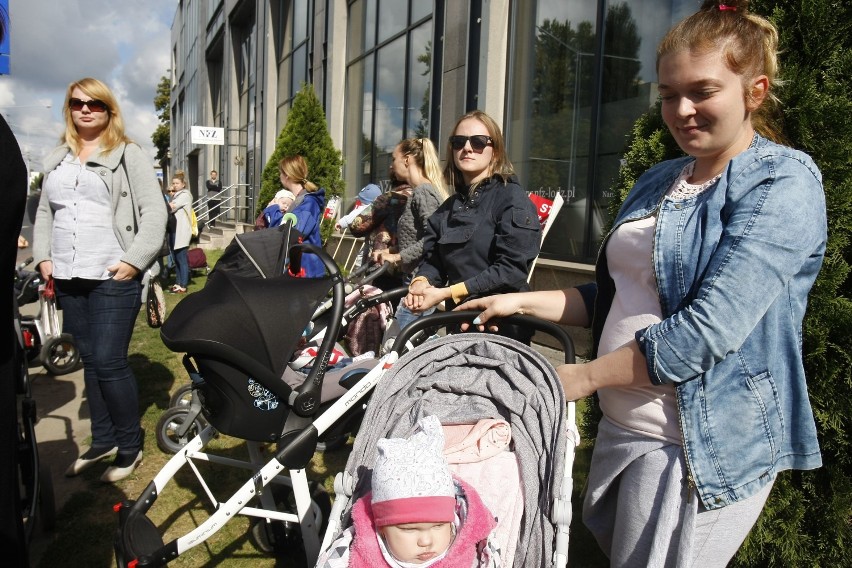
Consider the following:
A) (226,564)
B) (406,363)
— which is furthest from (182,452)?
(406,363)

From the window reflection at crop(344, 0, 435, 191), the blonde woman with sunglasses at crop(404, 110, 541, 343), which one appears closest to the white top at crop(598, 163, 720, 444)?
the blonde woman with sunglasses at crop(404, 110, 541, 343)

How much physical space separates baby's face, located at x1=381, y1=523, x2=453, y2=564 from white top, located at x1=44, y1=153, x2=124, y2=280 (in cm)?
284

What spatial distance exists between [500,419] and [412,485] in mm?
482

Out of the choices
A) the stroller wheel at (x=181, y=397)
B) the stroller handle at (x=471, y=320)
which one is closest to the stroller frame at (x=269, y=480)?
the stroller handle at (x=471, y=320)

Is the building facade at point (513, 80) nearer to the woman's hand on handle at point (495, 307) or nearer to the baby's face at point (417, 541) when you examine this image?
the woman's hand on handle at point (495, 307)

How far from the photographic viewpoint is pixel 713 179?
1632mm

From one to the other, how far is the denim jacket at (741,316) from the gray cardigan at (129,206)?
322 cm

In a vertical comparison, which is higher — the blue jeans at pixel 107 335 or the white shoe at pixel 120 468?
the blue jeans at pixel 107 335

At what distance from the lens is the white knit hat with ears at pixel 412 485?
5.54 ft

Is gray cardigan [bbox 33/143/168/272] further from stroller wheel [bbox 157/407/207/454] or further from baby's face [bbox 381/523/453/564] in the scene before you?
baby's face [bbox 381/523/453/564]

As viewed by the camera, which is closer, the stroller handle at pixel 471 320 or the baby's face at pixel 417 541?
the baby's face at pixel 417 541

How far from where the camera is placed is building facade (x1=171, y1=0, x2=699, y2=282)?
6.66 meters

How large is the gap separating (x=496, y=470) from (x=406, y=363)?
514 mm

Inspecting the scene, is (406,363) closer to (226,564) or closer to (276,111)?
(226,564)
